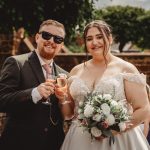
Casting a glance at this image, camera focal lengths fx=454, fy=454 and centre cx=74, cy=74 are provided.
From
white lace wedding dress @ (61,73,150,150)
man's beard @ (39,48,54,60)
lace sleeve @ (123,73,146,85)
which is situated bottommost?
white lace wedding dress @ (61,73,150,150)

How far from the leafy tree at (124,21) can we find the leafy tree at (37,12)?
3521cm

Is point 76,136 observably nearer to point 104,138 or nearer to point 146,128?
point 104,138

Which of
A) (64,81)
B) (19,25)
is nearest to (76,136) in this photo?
(64,81)

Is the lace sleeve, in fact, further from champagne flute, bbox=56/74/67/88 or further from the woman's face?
champagne flute, bbox=56/74/67/88

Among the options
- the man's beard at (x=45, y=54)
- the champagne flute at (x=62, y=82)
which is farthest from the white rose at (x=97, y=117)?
the man's beard at (x=45, y=54)

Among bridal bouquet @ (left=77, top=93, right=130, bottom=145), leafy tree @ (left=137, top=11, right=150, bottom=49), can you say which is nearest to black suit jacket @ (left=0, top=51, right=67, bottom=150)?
bridal bouquet @ (left=77, top=93, right=130, bottom=145)

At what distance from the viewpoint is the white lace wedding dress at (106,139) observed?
14.4ft

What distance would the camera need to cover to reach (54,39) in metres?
4.62

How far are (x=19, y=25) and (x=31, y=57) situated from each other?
5.17 metres

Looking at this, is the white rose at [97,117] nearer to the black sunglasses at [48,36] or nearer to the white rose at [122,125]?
the white rose at [122,125]

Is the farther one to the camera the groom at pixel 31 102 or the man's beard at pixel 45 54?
the man's beard at pixel 45 54

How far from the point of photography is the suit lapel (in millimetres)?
4547

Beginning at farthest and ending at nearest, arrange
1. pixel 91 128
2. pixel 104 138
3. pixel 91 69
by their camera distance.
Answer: pixel 91 69
pixel 104 138
pixel 91 128

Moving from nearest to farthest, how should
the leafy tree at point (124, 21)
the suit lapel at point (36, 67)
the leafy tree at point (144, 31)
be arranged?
the suit lapel at point (36, 67)
the leafy tree at point (144, 31)
the leafy tree at point (124, 21)
